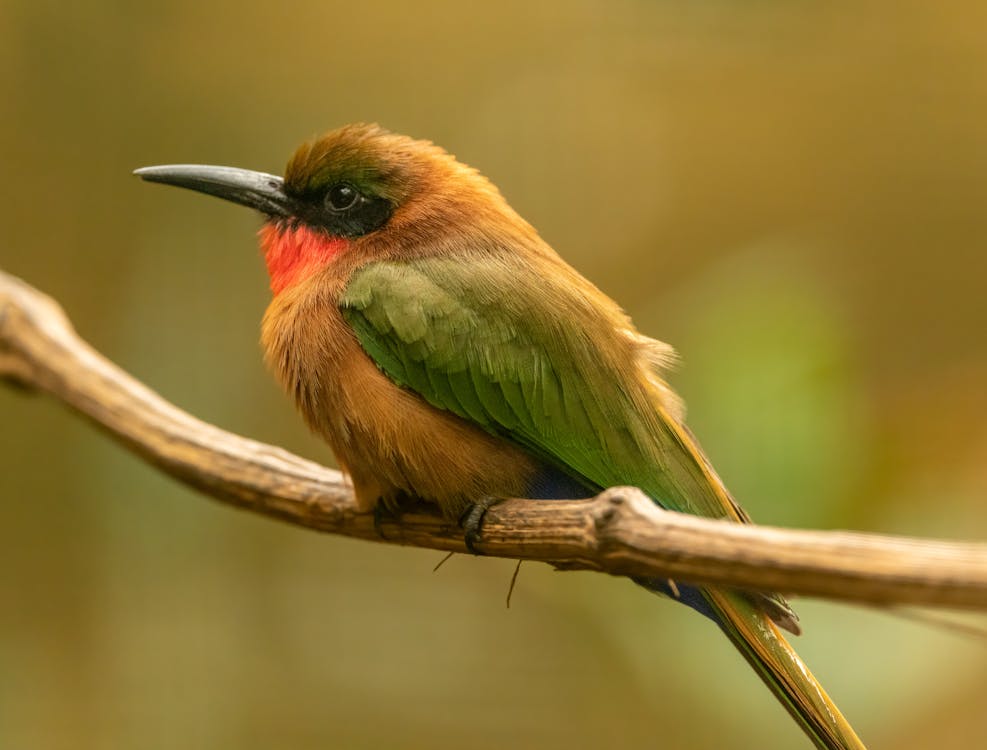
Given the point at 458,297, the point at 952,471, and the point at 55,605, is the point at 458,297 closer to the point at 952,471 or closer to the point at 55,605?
the point at 952,471

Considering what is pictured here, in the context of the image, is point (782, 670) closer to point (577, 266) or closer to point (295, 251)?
point (295, 251)

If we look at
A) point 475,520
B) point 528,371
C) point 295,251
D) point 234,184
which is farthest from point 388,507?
point 234,184

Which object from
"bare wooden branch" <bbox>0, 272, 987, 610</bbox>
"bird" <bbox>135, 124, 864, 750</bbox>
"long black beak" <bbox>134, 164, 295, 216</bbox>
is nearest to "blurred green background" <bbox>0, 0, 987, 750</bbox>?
"bird" <bbox>135, 124, 864, 750</bbox>

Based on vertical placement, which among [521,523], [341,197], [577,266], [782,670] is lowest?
[577,266]

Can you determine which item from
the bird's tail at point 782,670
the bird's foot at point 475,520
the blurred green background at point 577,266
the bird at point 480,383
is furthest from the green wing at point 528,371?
the blurred green background at point 577,266

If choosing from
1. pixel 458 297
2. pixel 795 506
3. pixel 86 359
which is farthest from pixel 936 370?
pixel 86 359

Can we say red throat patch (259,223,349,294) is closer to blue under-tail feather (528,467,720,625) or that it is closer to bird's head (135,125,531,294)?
bird's head (135,125,531,294)

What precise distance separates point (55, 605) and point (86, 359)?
3107 mm

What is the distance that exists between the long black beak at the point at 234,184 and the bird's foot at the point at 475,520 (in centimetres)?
A: 103

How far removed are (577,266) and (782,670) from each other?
12.7 feet

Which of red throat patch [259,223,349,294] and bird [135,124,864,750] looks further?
red throat patch [259,223,349,294]

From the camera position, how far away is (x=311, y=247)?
3170 millimetres

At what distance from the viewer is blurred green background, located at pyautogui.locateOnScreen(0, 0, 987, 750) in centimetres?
319

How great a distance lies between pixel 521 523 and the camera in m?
2.44
